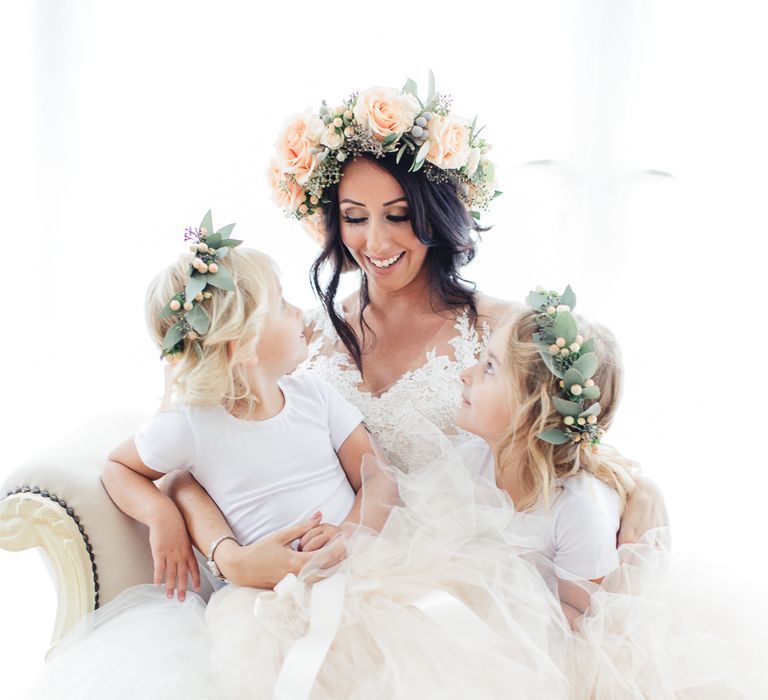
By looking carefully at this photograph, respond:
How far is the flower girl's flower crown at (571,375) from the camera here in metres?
1.89

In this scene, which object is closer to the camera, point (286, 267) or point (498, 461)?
point (498, 461)

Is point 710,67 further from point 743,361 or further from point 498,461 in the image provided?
point 498,461

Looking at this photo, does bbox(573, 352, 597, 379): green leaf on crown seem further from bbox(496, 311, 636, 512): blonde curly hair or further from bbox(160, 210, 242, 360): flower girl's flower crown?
bbox(160, 210, 242, 360): flower girl's flower crown

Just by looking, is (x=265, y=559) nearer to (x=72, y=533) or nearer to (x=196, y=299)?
(x=72, y=533)

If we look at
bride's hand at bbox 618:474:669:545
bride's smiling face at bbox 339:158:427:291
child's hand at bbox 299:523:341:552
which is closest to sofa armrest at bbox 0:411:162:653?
child's hand at bbox 299:523:341:552

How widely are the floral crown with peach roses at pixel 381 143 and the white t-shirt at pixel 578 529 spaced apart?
1.00 meters

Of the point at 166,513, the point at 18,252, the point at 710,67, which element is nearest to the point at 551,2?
the point at 710,67

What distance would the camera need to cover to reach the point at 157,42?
3.95m

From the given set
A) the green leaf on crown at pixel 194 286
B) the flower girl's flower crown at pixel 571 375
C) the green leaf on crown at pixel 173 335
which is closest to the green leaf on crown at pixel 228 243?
the green leaf on crown at pixel 194 286

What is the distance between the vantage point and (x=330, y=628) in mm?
1666

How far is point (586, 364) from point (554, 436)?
18 cm

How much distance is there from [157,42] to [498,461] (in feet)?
9.48

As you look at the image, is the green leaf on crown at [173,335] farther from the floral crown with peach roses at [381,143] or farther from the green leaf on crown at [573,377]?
the green leaf on crown at [573,377]

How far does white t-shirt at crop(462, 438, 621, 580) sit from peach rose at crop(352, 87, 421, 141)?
3.60ft
